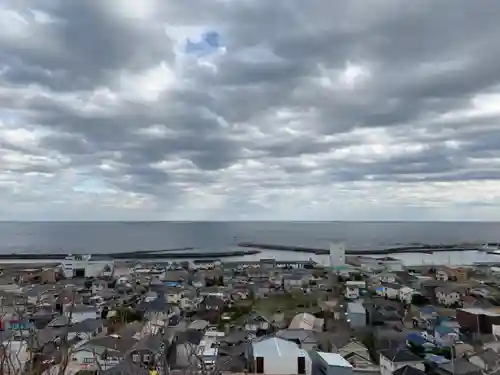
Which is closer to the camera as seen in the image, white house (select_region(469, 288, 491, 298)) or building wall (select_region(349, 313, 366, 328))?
building wall (select_region(349, 313, 366, 328))

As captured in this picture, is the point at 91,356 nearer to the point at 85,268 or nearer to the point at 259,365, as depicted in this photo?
the point at 259,365

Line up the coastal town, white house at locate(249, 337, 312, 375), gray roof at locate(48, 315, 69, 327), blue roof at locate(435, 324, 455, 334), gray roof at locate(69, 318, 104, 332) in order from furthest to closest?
gray roof at locate(48, 315, 69, 327) < gray roof at locate(69, 318, 104, 332) < blue roof at locate(435, 324, 455, 334) < white house at locate(249, 337, 312, 375) < the coastal town

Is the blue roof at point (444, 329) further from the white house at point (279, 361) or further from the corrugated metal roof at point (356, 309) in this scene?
the white house at point (279, 361)

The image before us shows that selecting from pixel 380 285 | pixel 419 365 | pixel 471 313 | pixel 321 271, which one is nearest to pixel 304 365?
pixel 419 365

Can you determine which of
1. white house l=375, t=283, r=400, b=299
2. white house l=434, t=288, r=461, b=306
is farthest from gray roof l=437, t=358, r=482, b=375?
white house l=375, t=283, r=400, b=299

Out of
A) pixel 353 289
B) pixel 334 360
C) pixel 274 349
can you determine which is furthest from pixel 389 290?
pixel 274 349

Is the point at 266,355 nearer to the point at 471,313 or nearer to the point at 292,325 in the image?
the point at 292,325

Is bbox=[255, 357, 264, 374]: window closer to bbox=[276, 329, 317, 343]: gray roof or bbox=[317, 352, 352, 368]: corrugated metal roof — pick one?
bbox=[317, 352, 352, 368]: corrugated metal roof
